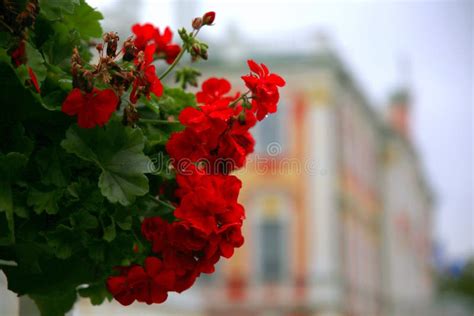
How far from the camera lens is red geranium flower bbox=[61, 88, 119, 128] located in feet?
5.81

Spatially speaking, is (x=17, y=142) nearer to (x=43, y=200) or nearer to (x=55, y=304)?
(x=43, y=200)

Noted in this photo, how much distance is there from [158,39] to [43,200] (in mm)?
814

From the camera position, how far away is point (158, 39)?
8.11 feet

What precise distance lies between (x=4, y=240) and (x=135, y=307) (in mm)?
12474

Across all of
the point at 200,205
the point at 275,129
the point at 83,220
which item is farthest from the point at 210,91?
the point at 275,129

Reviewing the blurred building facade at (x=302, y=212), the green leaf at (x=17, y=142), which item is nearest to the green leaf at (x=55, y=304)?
the green leaf at (x=17, y=142)

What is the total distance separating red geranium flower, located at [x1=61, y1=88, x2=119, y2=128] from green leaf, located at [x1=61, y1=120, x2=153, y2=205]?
27mm

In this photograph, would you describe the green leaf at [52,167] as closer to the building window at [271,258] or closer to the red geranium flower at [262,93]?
the red geranium flower at [262,93]

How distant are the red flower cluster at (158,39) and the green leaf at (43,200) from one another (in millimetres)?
725

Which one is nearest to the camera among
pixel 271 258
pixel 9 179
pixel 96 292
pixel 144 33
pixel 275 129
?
pixel 9 179

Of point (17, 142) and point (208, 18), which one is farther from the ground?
point (208, 18)

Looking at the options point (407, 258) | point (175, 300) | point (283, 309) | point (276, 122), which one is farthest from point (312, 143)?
point (407, 258)

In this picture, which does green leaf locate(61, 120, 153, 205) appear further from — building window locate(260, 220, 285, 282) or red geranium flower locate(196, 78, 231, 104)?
building window locate(260, 220, 285, 282)

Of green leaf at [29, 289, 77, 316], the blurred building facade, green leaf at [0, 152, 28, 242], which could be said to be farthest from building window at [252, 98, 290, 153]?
green leaf at [0, 152, 28, 242]
